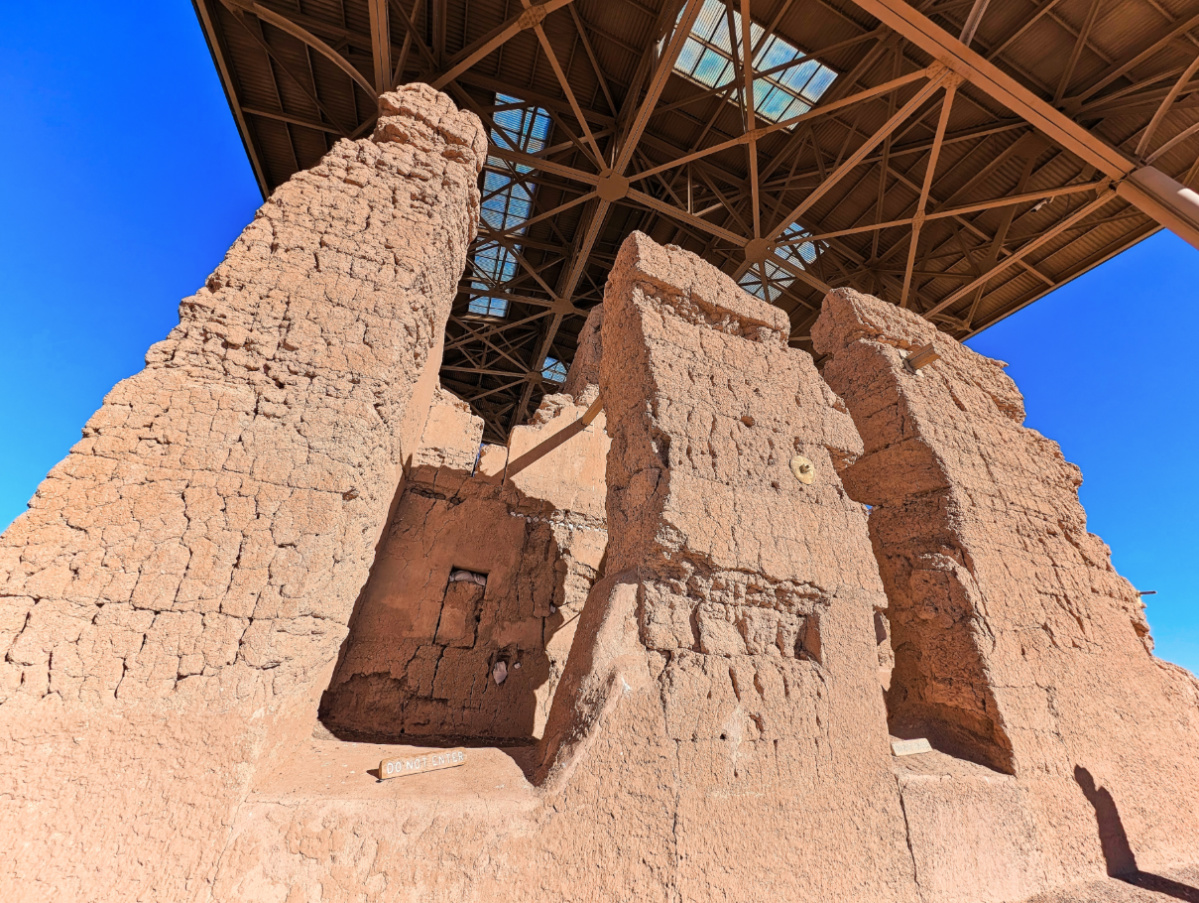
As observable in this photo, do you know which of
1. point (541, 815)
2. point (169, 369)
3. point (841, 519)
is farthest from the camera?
point (841, 519)

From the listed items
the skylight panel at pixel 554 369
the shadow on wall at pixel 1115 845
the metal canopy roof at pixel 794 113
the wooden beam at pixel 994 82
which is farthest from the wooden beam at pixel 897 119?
the skylight panel at pixel 554 369

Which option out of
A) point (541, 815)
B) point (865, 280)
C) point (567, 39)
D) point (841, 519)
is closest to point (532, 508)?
point (841, 519)

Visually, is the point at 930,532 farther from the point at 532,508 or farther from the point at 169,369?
the point at 169,369

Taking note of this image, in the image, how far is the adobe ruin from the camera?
1820mm

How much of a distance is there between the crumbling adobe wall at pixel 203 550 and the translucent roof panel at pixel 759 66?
282 inches

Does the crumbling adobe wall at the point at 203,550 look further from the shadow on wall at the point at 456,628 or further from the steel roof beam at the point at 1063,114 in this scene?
the steel roof beam at the point at 1063,114

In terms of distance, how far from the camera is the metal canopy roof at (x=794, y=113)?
7094 mm

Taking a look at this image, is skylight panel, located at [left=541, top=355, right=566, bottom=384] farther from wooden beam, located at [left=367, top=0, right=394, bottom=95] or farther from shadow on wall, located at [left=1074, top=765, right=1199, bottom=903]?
shadow on wall, located at [left=1074, top=765, right=1199, bottom=903]

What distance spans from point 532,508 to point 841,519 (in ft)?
7.89

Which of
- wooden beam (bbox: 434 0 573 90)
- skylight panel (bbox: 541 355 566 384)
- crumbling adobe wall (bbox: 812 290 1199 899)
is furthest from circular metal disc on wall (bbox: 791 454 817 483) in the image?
skylight panel (bbox: 541 355 566 384)

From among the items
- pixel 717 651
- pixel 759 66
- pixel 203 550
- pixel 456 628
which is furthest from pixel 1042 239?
pixel 203 550

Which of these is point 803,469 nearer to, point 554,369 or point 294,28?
point 294,28

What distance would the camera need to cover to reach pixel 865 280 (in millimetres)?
11602

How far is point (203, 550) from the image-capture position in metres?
2.10
